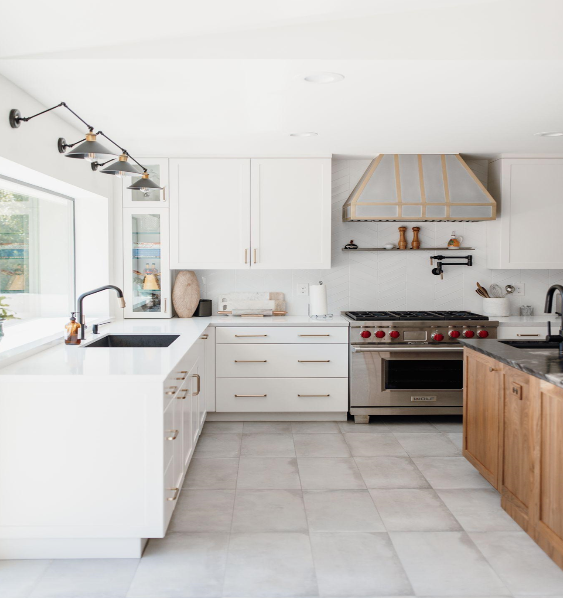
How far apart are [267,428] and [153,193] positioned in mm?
2094

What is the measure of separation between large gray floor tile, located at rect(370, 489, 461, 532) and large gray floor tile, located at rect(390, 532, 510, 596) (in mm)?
72

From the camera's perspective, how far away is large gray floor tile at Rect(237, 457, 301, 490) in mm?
3283

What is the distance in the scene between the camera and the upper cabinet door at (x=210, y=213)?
15.1 ft

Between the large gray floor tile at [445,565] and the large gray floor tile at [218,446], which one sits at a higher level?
the large gray floor tile at [218,446]

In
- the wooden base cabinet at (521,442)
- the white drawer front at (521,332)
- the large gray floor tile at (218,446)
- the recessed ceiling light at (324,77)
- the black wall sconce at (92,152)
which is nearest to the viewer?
the wooden base cabinet at (521,442)

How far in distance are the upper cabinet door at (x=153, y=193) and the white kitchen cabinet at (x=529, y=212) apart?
2740 mm

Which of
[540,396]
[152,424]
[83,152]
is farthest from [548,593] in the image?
[83,152]

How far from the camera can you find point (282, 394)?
453 cm

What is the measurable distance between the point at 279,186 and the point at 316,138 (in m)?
0.70

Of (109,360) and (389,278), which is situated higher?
(389,278)

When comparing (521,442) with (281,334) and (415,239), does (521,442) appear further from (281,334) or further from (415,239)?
(415,239)

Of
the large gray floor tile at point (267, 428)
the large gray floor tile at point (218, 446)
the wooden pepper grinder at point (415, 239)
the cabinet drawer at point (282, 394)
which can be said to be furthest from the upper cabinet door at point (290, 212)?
the large gray floor tile at point (218, 446)

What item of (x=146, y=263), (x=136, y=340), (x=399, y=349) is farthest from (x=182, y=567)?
(x=146, y=263)

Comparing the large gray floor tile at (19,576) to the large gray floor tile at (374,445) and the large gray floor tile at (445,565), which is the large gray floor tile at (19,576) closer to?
the large gray floor tile at (445,565)
